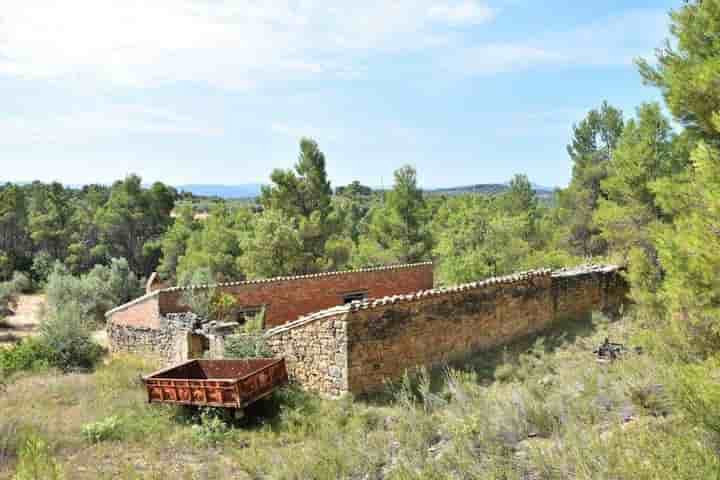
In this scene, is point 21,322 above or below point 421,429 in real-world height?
below

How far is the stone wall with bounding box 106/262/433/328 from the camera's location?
44.9ft

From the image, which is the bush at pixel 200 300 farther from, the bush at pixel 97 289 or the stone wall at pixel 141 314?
the bush at pixel 97 289

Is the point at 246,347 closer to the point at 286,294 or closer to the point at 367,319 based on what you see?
the point at 367,319

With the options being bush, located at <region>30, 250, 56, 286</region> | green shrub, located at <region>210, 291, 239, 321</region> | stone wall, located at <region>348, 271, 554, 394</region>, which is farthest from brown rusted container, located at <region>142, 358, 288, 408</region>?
bush, located at <region>30, 250, 56, 286</region>

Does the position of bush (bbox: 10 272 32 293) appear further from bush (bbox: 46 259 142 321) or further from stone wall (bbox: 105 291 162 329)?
stone wall (bbox: 105 291 162 329)

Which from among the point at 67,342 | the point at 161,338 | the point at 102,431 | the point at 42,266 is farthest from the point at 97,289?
the point at 102,431

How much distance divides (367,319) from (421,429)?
3.46m

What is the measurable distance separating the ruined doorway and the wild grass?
1.14 metres

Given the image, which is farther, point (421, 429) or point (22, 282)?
point (22, 282)

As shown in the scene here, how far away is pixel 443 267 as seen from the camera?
746 inches

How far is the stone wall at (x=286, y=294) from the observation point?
44.9 feet

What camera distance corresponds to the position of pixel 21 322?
2602cm

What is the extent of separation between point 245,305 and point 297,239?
22.4ft

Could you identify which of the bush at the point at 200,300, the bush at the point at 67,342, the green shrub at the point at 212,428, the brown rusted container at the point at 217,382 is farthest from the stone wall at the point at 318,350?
the bush at the point at 67,342
